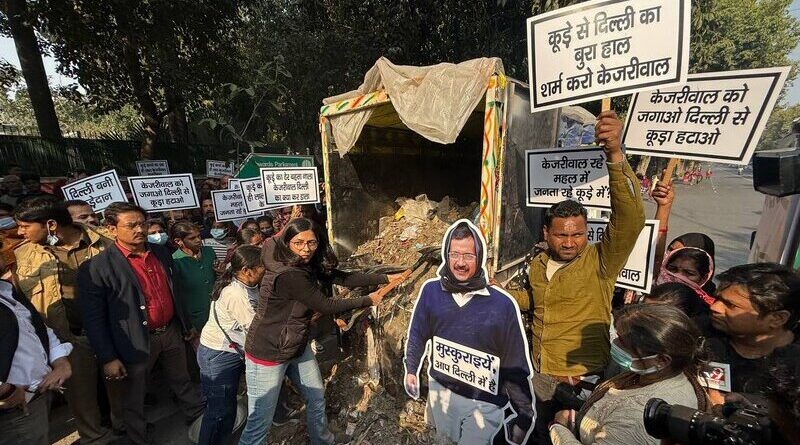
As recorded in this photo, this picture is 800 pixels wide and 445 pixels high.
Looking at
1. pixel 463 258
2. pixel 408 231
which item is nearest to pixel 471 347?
pixel 463 258

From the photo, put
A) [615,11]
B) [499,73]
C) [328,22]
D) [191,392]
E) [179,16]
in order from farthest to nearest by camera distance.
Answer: [328,22] → [179,16] → [191,392] → [499,73] → [615,11]

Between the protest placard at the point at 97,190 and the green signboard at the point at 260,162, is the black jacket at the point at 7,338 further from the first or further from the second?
the green signboard at the point at 260,162

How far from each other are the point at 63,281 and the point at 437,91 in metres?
3.55

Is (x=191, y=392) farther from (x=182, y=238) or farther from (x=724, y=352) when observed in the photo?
(x=724, y=352)

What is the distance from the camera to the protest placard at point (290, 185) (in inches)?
177

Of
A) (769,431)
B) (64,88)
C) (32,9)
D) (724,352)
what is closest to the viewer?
(769,431)

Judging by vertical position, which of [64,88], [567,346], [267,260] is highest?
[64,88]

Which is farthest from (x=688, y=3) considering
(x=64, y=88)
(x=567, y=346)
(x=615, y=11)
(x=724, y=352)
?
(x=64, y=88)

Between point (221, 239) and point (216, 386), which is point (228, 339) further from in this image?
point (221, 239)

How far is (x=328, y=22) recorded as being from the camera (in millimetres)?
11227

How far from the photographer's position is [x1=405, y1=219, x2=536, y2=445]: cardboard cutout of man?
6.12ft

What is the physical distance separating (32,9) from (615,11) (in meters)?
12.3

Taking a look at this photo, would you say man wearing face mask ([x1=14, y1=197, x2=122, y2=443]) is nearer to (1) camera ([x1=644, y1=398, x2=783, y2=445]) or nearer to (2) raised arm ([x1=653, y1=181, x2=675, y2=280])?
(1) camera ([x1=644, y1=398, x2=783, y2=445])

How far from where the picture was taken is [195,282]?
11.3ft
